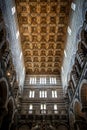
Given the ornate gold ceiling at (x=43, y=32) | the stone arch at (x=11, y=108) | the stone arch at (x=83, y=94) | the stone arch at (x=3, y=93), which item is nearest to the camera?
the stone arch at (x=83, y=94)

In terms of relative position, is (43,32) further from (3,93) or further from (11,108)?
(11,108)

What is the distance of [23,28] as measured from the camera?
22953 mm

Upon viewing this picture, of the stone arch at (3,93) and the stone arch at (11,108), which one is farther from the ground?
the stone arch at (3,93)

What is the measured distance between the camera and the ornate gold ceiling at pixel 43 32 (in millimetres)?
20516

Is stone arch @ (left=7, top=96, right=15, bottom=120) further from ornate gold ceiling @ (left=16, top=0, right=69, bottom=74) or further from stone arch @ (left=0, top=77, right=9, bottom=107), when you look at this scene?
ornate gold ceiling @ (left=16, top=0, right=69, bottom=74)

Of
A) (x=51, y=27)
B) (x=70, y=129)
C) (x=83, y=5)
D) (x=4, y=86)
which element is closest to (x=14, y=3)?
(x=51, y=27)

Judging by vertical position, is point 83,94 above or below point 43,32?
below

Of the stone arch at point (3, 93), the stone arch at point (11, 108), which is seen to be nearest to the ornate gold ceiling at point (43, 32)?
the stone arch at point (3, 93)

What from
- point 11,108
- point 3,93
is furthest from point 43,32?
point 11,108

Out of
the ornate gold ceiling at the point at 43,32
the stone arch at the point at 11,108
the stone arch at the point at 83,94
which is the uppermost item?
the ornate gold ceiling at the point at 43,32

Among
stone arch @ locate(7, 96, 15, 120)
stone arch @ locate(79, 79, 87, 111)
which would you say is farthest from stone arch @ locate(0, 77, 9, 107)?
stone arch @ locate(79, 79, 87, 111)

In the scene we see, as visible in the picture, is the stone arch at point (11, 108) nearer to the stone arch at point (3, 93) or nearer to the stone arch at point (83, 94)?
the stone arch at point (3, 93)

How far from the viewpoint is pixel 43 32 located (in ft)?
77.9

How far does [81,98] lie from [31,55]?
13595 millimetres
